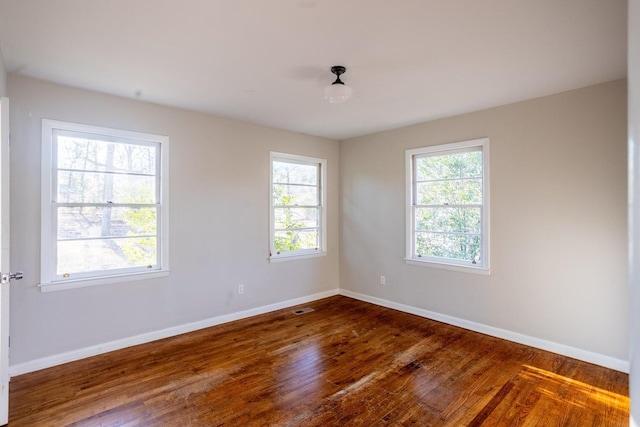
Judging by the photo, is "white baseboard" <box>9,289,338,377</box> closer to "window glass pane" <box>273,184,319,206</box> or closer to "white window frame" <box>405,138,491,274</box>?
"window glass pane" <box>273,184,319,206</box>

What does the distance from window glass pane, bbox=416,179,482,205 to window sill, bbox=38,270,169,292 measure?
3221 mm

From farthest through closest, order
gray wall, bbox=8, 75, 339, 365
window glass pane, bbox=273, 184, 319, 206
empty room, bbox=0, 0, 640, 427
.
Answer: window glass pane, bbox=273, 184, 319, 206, gray wall, bbox=8, 75, 339, 365, empty room, bbox=0, 0, 640, 427

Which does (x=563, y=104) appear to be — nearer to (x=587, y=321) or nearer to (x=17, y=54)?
(x=587, y=321)

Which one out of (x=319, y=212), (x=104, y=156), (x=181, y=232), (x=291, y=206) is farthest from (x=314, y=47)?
(x=319, y=212)

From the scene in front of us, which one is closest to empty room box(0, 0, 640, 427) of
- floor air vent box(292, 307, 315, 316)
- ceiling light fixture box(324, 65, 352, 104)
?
ceiling light fixture box(324, 65, 352, 104)

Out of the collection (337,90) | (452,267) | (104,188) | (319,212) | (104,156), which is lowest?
(452,267)

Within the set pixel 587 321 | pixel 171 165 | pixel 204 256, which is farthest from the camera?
pixel 204 256

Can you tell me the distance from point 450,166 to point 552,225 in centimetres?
126

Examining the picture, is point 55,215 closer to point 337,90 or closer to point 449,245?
point 337,90

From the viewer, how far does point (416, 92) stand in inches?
123

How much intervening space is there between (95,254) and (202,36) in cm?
232

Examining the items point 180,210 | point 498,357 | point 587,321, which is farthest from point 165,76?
point 587,321

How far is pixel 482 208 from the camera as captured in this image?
12.1 ft

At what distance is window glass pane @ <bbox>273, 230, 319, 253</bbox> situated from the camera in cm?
459
